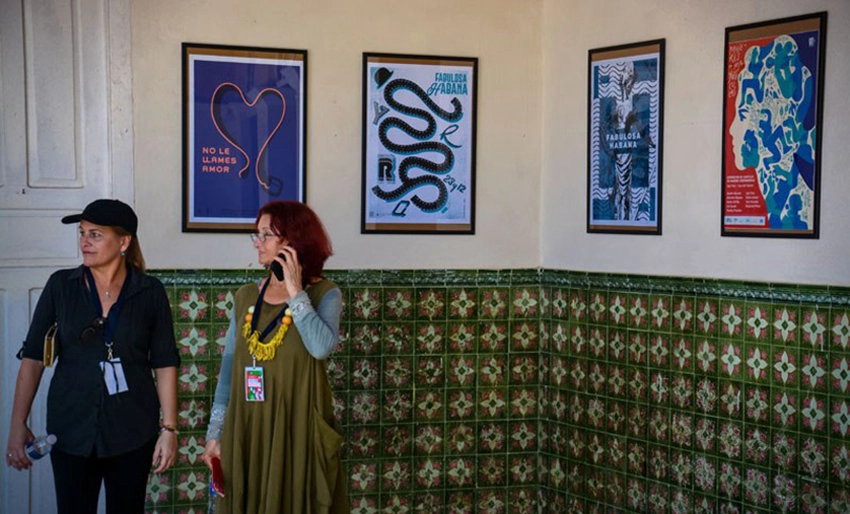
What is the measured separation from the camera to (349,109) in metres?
6.12

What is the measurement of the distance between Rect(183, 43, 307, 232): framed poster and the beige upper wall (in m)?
0.06

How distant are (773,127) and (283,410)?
2.59 m

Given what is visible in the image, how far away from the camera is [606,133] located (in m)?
6.06

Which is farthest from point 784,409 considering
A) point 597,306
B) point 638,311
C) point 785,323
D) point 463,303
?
point 463,303

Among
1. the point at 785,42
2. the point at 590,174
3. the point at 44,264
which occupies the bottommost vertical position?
the point at 44,264

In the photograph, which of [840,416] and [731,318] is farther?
[731,318]

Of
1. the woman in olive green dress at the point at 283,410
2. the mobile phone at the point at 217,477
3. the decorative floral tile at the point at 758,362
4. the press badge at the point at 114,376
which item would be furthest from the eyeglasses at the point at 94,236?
the decorative floral tile at the point at 758,362

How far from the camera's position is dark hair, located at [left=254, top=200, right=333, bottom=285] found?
180 inches

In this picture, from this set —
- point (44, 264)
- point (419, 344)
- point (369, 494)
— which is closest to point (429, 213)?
point (419, 344)

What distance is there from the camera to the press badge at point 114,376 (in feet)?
13.7

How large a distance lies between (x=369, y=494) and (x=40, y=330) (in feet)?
8.25

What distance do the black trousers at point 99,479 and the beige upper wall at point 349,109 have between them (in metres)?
1.73

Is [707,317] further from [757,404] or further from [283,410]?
[283,410]

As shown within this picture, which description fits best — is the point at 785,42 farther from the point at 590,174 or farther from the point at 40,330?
the point at 40,330
